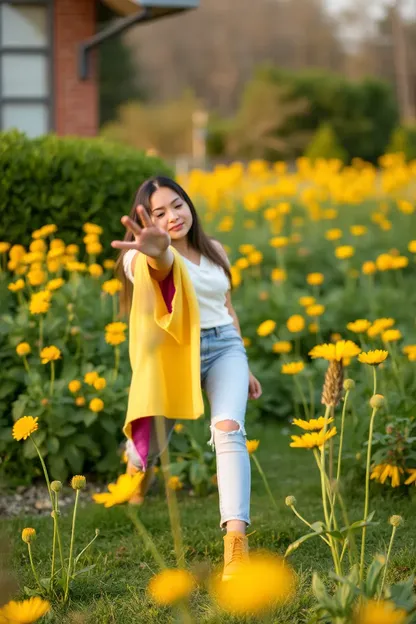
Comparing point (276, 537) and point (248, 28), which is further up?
point (248, 28)

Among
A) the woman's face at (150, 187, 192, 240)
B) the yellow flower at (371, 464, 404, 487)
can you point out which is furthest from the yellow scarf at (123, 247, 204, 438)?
the yellow flower at (371, 464, 404, 487)

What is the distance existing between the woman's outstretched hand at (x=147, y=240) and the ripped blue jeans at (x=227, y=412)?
59 centimetres

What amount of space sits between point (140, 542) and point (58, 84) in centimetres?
786

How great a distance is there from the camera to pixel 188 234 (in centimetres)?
363

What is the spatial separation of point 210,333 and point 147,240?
0.69m

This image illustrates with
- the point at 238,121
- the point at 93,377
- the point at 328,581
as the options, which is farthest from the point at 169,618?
the point at 238,121

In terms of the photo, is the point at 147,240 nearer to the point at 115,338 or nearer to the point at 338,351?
the point at 338,351

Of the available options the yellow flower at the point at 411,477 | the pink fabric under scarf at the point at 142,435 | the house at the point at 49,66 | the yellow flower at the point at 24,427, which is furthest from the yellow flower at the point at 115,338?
the house at the point at 49,66

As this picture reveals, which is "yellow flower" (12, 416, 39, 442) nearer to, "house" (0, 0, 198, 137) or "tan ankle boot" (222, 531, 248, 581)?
"tan ankle boot" (222, 531, 248, 581)

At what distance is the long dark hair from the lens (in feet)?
11.5

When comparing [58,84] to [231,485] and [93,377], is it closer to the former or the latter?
[93,377]

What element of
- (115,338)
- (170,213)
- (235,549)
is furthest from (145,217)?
(115,338)

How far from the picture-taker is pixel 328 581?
2.93 m

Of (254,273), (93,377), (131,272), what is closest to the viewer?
(131,272)
